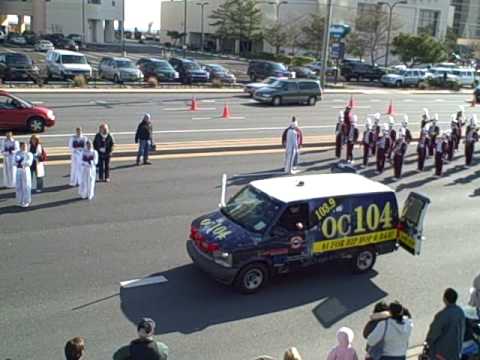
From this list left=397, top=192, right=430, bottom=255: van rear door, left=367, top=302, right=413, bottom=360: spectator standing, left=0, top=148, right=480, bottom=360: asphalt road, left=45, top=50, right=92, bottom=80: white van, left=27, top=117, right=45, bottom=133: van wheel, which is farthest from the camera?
left=45, top=50, right=92, bottom=80: white van

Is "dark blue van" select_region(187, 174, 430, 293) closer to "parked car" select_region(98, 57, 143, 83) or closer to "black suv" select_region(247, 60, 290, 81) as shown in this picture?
"parked car" select_region(98, 57, 143, 83)

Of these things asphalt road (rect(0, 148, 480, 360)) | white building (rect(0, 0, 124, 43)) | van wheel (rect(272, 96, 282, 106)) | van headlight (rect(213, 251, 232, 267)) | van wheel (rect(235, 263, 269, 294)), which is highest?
white building (rect(0, 0, 124, 43))

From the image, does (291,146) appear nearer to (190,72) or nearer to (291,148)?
(291,148)

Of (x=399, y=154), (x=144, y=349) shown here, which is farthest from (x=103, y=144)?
(x=144, y=349)

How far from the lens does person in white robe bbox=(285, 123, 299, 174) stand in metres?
18.3

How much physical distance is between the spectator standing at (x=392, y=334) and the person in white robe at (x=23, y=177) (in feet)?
30.8

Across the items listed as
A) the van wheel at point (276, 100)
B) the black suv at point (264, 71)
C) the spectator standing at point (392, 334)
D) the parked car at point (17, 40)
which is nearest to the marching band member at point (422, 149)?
the spectator standing at point (392, 334)

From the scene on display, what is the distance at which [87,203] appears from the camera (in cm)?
1436

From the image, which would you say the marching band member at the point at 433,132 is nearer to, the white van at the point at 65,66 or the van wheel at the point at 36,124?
the van wheel at the point at 36,124

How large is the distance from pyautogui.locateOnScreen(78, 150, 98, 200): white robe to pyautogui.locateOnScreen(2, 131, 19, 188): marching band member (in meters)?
1.55

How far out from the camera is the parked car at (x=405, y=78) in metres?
57.7

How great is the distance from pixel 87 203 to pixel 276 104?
22.7 metres

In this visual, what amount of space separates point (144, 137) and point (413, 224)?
9721 mm

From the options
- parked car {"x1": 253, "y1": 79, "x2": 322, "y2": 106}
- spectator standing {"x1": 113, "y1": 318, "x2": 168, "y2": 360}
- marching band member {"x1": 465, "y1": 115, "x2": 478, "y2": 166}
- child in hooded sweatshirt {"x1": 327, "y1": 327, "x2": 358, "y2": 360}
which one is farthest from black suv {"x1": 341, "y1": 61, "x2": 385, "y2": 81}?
spectator standing {"x1": 113, "y1": 318, "x2": 168, "y2": 360}
